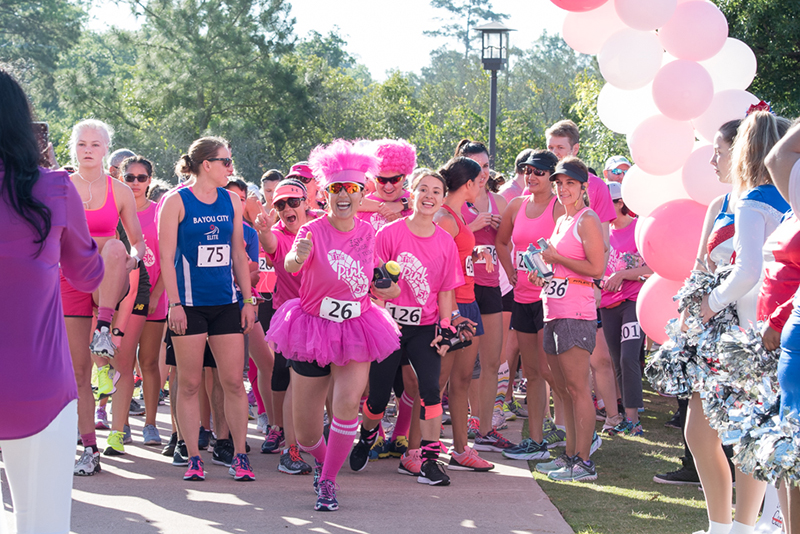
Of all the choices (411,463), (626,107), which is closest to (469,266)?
(411,463)

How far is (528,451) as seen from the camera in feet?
20.3

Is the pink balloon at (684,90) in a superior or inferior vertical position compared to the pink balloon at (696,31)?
inferior

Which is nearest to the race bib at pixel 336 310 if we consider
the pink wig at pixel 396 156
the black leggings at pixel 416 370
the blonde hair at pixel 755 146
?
the black leggings at pixel 416 370

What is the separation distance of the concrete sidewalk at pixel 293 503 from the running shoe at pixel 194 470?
50mm

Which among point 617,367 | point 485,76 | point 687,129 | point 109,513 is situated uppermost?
point 485,76

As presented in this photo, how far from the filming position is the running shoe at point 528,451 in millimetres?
6152

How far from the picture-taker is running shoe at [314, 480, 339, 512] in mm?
4703

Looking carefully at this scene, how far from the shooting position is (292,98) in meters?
31.2

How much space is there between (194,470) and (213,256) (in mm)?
1431

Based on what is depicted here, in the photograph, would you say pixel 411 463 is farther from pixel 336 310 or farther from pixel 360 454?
pixel 336 310

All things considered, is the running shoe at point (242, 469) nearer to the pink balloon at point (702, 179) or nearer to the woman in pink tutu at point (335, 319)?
the woman in pink tutu at point (335, 319)

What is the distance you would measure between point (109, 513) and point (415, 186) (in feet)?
9.32

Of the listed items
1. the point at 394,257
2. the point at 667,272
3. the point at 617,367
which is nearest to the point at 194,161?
the point at 394,257

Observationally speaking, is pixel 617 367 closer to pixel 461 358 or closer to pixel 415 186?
pixel 461 358
